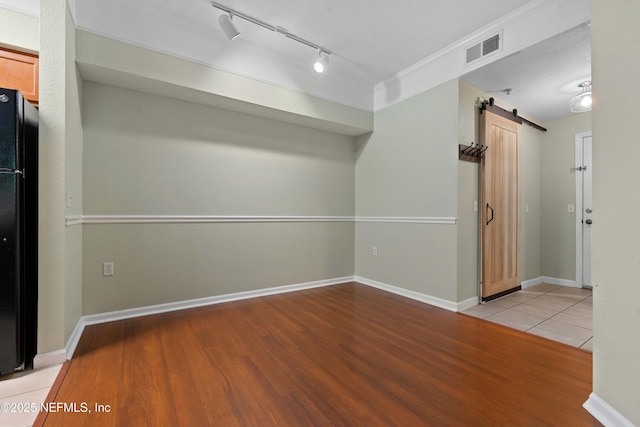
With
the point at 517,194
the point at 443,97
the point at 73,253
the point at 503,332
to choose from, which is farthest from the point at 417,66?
the point at 73,253

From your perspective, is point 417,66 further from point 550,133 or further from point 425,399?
point 425,399

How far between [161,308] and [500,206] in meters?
3.98

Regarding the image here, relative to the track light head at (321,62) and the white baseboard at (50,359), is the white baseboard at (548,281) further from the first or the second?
the white baseboard at (50,359)

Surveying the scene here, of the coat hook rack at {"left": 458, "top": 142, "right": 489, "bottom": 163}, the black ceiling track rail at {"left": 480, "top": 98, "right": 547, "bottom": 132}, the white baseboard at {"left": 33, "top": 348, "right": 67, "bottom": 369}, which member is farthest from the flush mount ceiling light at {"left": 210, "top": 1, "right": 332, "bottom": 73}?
the white baseboard at {"left": 33, "top": 348, "right": 67, "bottom": 369}

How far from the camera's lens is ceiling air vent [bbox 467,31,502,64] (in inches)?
96.0

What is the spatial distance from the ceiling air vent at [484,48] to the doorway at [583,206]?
8.06ft

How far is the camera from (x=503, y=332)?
7.54ft

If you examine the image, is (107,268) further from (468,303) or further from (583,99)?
(583,99)

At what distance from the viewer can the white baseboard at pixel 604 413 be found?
1.21 metres

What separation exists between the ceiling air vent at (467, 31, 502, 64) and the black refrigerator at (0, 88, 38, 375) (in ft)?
11.7

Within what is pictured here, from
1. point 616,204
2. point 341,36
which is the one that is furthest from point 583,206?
point 341,36

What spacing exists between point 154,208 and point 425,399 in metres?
2.75

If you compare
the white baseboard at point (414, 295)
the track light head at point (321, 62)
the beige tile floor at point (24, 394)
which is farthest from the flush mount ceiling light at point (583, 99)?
the beige tile floor at point (24, 394)

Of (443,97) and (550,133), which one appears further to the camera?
(550,133)
